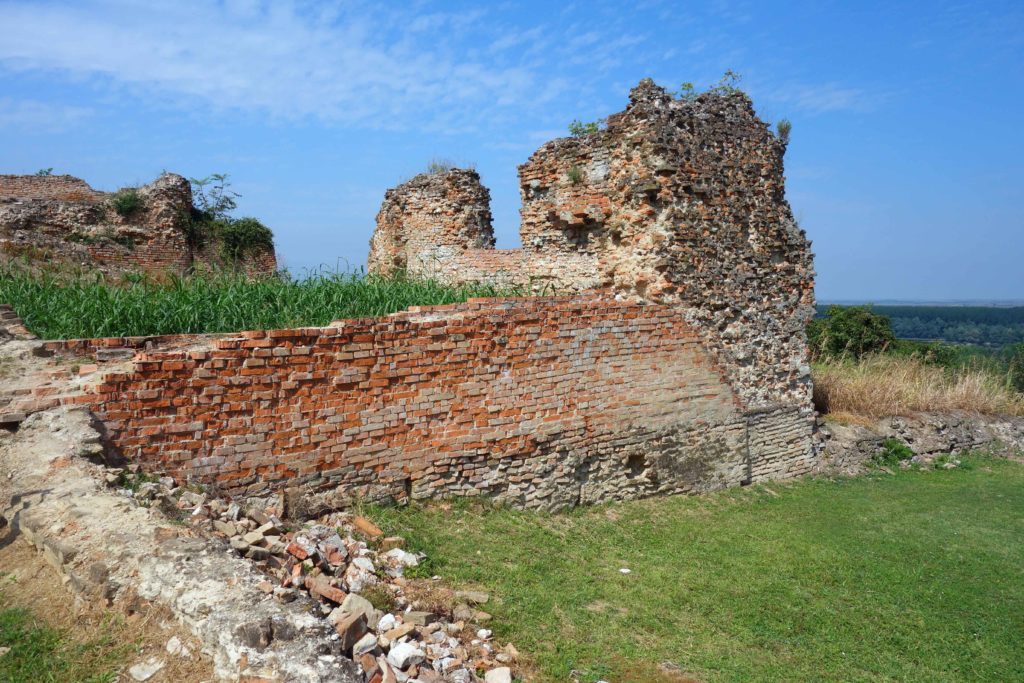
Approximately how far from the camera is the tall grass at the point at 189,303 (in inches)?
225

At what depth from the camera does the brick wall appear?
4.85m

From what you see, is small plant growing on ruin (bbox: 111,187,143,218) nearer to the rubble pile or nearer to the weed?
the rubble pile

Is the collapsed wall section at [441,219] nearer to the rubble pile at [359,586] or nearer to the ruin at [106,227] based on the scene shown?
the ruin at [106,227]

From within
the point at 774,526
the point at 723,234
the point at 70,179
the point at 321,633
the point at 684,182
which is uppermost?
the point at 70,179

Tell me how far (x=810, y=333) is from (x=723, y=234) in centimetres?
1781

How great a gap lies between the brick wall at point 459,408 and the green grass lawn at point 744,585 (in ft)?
1.43

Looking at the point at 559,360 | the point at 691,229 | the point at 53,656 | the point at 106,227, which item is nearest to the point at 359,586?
the point at 53,656

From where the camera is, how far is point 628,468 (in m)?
7.52

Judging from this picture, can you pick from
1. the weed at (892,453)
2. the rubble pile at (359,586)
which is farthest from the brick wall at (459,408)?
the weed at (892,453)

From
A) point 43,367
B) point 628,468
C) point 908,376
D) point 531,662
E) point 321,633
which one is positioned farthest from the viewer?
point 908,376

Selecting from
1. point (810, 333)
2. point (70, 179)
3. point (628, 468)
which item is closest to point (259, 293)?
point (628, 468)

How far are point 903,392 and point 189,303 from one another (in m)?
11.0

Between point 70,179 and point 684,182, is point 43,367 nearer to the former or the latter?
point 684,182

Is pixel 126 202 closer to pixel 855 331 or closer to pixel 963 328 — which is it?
pixel 855 331
